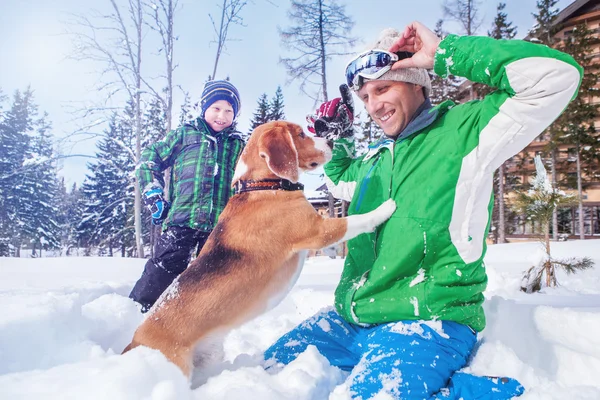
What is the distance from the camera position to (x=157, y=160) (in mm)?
4648

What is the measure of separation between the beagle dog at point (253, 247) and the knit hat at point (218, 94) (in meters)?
1.59

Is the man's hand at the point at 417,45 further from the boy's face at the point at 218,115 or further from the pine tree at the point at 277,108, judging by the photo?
the pine tree at the point at 277,108

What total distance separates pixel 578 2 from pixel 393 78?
3591 centimetres

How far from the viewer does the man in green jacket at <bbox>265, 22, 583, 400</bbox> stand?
75.3 inches

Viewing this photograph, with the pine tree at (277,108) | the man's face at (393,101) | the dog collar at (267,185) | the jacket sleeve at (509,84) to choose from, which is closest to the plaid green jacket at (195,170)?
the dog collar at (267,185)

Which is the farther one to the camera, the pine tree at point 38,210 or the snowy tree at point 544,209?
the pine tree at point 38,210

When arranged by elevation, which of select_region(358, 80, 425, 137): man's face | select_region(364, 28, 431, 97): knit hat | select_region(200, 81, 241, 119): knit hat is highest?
select_region(200, 81, 241, 119): knit hat

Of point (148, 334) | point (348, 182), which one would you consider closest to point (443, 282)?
point (348, 182)

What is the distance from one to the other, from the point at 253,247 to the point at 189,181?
214cm

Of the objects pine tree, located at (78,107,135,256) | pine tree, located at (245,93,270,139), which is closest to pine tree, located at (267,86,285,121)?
pine tree, located at (245,93,270,139)

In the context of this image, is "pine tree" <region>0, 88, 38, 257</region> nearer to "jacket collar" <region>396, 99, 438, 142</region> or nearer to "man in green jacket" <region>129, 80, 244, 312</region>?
"man in green jacket" <region>129, 80, 244, 312</region>

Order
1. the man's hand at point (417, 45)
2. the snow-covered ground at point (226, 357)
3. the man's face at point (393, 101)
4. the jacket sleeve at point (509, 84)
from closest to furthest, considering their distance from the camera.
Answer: the snow-covered ground at point (226, 357) < the jacket sleeve at point (509, 84) < the man's hand at point (417, 45) < the man's face at point (393, 101)

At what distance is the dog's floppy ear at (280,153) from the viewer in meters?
2.97

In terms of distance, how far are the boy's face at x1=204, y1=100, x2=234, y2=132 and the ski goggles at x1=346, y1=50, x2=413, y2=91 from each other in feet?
7.90
